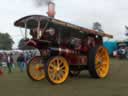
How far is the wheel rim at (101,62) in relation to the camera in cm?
1509

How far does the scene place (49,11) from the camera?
12.8 metres

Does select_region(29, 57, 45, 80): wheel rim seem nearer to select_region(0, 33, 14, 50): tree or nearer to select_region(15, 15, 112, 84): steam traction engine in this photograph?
select_region(15, 15, 112, 84): steam traction engine

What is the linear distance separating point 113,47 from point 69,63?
29.5m

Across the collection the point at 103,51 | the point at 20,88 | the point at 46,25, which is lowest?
the point at 20,88

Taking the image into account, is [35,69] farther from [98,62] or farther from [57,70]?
[98,62]

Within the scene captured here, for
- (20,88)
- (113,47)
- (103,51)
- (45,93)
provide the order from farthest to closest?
(113,47), (103,51), (20,88), (45,93)

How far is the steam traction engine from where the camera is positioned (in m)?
13.2

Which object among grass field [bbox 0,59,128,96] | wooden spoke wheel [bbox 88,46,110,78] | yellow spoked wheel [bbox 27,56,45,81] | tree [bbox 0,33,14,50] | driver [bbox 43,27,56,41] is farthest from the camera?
tree [bbox 0,33,14,50]

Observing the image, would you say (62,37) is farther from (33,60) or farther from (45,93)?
(45,93)

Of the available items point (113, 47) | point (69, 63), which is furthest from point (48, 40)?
point (113, 47)

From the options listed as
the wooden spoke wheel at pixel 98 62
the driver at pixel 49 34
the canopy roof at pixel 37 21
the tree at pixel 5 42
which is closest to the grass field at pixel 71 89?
the wooden spoke wheel at pixel 98 62

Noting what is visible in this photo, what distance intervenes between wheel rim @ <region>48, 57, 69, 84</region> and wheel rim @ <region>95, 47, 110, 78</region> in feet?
6.09

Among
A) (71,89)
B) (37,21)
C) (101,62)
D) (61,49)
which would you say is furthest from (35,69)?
(71,89)

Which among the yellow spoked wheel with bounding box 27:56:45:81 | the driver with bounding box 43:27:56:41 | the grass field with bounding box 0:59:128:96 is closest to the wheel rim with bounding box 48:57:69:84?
the grass field with bounding box 0:59:128:96
